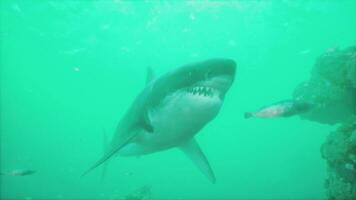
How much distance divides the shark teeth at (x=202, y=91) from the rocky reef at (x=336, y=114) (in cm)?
192

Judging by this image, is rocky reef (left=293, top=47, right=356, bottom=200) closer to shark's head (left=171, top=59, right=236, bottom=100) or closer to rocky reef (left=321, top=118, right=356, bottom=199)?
rocky reef (left=321, top=118, right=356, bottom=199)

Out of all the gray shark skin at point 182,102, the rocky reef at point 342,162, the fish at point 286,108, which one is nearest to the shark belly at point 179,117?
the gray shark skin at point 182,102

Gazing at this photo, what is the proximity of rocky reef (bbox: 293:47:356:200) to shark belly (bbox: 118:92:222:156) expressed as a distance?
77.0 inches

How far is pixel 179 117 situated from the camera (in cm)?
421

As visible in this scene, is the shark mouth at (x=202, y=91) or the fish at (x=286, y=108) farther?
the fish at (x=286, y=108)

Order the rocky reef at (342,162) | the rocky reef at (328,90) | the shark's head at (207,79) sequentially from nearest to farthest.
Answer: the shark's head at (207,79) < the rocky reef at (342,162) < the rocky reef at (328,90)

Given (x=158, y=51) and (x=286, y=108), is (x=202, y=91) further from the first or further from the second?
(x=158, y=51)

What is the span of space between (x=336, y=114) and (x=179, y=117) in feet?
50.9

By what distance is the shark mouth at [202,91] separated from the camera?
3959 mm

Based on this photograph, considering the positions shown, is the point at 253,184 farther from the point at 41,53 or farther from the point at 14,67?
the point at 14,67

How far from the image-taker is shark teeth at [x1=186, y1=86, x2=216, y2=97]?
3959 mm

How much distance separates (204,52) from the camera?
1432 inches

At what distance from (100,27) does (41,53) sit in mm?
15955

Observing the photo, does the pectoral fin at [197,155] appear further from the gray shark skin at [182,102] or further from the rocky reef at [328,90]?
the rocky reef at [328,90]
